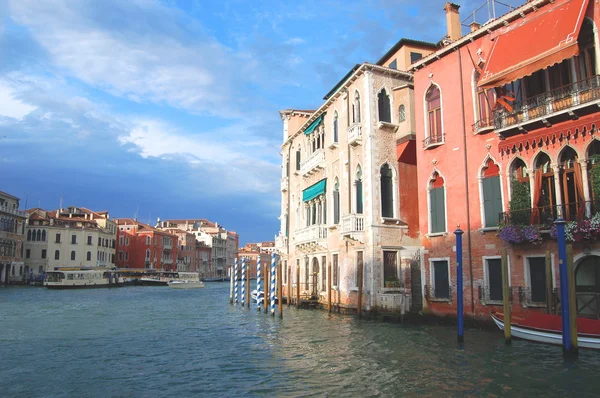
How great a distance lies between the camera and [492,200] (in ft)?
42.9

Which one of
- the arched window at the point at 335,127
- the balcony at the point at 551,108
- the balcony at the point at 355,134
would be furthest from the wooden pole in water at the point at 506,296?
the arched window at the point at 335,127

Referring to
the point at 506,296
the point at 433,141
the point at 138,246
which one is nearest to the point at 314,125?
the point at 433,141

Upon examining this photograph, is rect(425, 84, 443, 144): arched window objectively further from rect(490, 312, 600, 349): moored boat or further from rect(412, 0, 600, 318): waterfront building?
rect(490, 312, 600, 349): moored boat

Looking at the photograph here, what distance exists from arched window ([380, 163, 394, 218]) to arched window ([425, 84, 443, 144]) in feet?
7.12

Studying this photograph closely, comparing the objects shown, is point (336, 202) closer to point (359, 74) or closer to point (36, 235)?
point (359, 74)

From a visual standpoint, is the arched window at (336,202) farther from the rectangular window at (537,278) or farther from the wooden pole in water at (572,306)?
the wooden pole in water at (572,306)

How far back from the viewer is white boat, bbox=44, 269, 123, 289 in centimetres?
4119

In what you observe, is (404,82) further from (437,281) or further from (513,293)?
(513,293)

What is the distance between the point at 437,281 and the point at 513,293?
263 cm

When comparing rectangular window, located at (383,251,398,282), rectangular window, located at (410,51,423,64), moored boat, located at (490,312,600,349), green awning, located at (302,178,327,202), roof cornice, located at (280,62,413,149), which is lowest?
moored boat, located at (490,312,600,349)

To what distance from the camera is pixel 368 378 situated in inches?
343

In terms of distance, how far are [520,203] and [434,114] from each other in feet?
14.1

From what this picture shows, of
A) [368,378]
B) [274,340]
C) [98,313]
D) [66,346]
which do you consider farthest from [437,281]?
[98,313]

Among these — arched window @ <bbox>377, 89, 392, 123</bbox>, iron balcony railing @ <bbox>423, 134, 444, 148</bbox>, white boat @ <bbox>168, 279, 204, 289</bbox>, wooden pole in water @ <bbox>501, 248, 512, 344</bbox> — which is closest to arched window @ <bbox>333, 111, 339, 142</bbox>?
arched window @ <bbox>377, 89, 392, 123</bbox>
